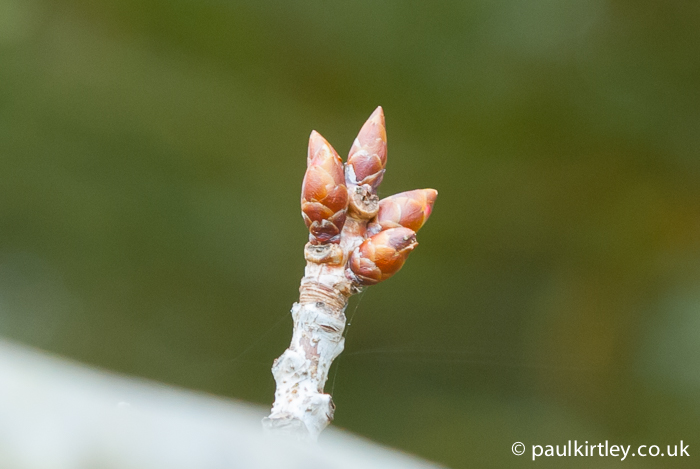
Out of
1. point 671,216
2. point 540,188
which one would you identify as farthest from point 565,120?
point 671,216

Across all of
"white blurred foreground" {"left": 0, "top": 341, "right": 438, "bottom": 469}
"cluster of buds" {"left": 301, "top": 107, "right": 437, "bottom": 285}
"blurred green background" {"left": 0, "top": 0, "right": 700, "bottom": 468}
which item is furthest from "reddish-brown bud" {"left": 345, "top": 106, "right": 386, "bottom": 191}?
"blurred green background" {"left": 0, "top": 0, "right": 700, "bottom": 468}

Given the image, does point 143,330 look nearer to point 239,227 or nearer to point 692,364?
point 239,227

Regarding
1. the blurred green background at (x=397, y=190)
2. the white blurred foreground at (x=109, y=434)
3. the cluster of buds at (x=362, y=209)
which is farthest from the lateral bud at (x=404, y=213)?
the blurred green background at (x=397, y=190)

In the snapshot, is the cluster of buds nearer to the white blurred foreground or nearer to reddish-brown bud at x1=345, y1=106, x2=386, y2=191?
reddish-brown bud at x1=345, y1=106, x2=386, y2=191

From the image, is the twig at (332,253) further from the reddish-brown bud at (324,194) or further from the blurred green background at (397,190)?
the blurred green background at (397,190)

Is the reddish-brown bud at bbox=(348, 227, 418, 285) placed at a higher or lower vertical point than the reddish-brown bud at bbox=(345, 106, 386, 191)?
lower

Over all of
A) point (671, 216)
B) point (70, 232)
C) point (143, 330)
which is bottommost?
point (143, 330)

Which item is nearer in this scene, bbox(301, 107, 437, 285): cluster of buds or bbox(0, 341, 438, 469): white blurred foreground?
bbox(0, 341, 438, 469): white blurred foreground

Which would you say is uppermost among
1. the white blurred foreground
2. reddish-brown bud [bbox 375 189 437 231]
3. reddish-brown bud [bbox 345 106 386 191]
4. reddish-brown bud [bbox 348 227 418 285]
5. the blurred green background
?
the blurred green background
